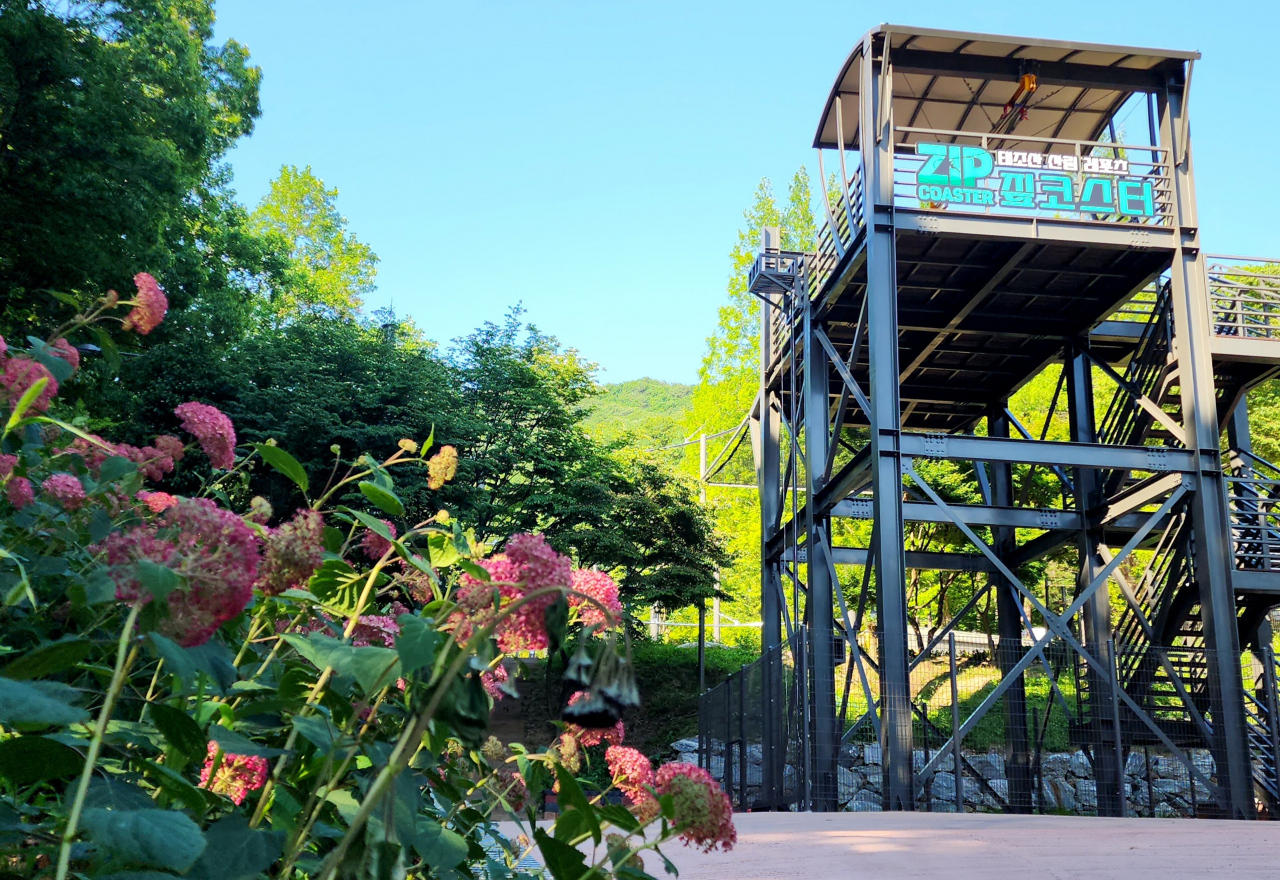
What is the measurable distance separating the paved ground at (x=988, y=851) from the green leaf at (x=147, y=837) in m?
3.85

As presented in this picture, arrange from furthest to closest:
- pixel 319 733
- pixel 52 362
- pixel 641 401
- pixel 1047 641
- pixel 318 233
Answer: pixel 641 401, pixel 318 233, pixel 1047 641, pixel 52 362, pixel 319 733

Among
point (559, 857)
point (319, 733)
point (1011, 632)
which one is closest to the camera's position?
point (319, 733)

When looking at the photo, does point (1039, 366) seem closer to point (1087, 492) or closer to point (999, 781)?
point (1087, 492)

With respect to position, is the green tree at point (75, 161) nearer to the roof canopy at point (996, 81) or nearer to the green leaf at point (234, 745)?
the roof canopy at point (996, 81)

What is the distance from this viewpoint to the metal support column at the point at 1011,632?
1562 cm

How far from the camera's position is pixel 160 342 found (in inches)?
846

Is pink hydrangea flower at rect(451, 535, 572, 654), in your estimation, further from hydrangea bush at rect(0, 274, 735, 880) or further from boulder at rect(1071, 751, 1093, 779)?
boulder at rect(1071, 751, 1093, 779)

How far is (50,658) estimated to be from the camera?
139 cm

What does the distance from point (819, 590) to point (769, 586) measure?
3.47 m

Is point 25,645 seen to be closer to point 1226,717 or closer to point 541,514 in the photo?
point 1226,717

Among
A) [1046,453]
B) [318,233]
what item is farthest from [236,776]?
[318,233]

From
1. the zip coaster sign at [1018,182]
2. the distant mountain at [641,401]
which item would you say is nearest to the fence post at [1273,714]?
the zip coaster sign at [1018,182]

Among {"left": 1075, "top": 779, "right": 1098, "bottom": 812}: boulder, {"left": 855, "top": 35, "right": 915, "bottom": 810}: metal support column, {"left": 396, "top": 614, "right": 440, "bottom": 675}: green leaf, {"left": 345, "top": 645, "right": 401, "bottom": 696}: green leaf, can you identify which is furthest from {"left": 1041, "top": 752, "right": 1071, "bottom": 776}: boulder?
{"left": 396, "top": 614, "right": 440, "bottom": 675}: green leaf

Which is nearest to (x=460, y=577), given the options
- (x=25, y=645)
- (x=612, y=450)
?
(x=25, y=645)
